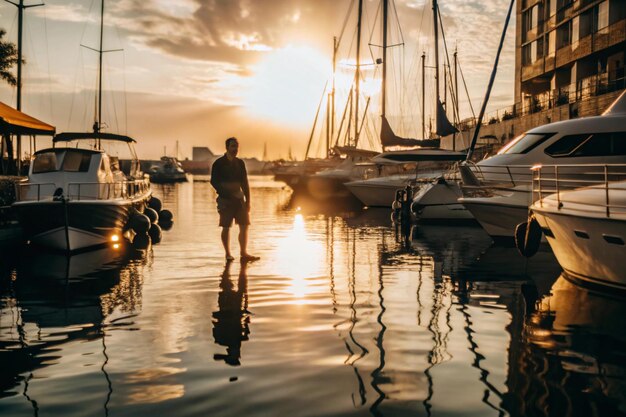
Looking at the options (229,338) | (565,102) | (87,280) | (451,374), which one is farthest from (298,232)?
(565,102)

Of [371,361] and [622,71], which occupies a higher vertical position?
[622,71]

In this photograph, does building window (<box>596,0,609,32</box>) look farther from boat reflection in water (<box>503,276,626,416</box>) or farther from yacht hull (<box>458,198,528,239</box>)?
boat reflection in water (<box>503,276,626,416</box>)

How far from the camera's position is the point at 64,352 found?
5.66 meters

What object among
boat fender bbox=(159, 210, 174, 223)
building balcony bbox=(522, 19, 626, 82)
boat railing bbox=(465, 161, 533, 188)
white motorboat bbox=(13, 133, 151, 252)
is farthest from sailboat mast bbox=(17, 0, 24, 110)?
building balcony bbox=(522, 19, 626, 82)

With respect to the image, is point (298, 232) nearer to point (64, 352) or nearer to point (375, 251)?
point (375, 251)

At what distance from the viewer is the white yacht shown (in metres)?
15.0

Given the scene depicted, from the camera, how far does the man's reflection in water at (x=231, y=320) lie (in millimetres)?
5672

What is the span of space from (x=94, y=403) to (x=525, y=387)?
3107 mm

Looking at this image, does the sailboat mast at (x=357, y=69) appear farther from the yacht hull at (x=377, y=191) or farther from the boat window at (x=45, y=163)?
the boat window at (x=45, y=163)

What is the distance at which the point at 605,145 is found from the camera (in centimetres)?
1599

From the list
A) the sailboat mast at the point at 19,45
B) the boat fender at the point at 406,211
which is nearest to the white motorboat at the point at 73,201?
the boat fender at the point at 406,211

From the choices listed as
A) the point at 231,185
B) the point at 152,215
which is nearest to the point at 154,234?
the point at 152,215

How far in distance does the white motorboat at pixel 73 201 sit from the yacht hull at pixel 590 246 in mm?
9257

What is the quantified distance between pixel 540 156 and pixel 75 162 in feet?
38.6
